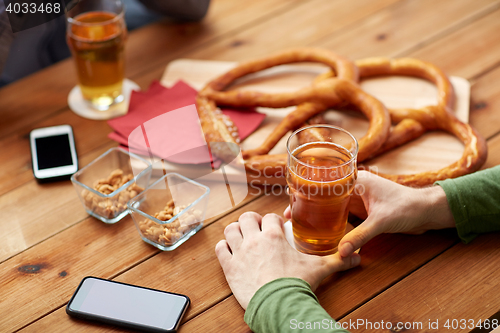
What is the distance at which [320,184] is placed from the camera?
771mm

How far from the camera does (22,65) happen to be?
1.58 meters

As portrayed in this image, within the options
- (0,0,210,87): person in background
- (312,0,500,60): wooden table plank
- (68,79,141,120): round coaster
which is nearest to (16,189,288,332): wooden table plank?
(68,79,141,120): round coaster

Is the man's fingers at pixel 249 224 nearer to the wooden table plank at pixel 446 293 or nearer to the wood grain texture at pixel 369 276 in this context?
the wood grain texture at pixel 369 276

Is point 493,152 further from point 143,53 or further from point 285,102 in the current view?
point 143,53

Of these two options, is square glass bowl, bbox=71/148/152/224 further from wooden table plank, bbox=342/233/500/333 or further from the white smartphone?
wooden table plank, bbox=342/233/500/333

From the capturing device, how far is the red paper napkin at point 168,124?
3.59ft

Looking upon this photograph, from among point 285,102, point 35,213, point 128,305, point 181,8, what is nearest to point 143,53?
point 181,8

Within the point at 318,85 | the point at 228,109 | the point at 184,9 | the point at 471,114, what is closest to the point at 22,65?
the point at 184,9

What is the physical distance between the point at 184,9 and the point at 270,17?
0.97ft

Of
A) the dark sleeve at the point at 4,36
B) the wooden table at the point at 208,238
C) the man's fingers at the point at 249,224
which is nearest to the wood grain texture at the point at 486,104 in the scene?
the wooden table at the point at 208,238

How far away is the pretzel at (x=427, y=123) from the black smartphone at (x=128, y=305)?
1.64 feet

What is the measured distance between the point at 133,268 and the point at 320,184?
38 cm

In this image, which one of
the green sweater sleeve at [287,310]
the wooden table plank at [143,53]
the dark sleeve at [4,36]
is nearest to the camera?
the green sweater sleeve at [287,310]

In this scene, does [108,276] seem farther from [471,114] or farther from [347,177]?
[471,114]
